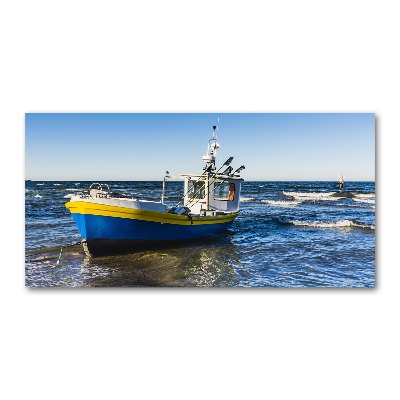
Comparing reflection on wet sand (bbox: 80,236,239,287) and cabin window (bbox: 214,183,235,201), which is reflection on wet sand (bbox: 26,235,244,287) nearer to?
reflection on wet sand (bbox: 80,236,239,287)

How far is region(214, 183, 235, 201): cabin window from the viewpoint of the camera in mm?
7668

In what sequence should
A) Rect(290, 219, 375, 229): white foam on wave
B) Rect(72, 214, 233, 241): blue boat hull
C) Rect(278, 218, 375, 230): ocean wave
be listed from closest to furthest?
Rect(72, 214, 233, 241): blue boat hull, Rect(278, 218, 375, 230): ocean wave, Rect(290, 219, 375, 229): white foam on wave

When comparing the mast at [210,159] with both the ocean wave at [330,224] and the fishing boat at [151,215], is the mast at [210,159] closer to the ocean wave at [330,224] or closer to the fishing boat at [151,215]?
the fishing boat at [151,215]

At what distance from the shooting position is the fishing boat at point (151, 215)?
5.17 m

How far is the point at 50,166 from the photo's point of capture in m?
4.74

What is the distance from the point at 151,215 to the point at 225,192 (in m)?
2.71

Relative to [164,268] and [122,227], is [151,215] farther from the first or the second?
[164,268]

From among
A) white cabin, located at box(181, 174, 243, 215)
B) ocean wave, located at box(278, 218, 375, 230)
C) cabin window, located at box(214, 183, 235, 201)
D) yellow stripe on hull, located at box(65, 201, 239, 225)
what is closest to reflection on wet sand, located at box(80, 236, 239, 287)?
yellow stripe on hull, located at box(65, 201, 239, 225)

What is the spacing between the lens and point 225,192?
782 centimetres

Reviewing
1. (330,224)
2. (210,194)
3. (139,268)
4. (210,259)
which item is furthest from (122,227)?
(330,224)

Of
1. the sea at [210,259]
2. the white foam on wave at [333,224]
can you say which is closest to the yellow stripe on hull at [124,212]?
the sea at [210,259]
